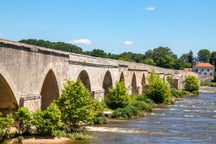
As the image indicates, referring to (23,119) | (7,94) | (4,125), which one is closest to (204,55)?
(7,94)

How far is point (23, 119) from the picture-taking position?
71.3ft

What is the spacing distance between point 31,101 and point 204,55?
540 feet

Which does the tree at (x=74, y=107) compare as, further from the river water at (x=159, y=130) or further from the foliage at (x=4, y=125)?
the foliage at (x=4, y=125)

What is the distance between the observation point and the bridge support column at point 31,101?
2320 centimetres

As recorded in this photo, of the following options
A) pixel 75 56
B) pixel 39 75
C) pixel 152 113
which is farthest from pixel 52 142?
pixel 152 113

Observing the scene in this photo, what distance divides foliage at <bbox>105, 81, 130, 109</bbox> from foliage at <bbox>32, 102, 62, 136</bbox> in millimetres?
16244

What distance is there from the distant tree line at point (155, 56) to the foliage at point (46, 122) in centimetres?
8874

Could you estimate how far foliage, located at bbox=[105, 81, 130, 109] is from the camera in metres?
38.7

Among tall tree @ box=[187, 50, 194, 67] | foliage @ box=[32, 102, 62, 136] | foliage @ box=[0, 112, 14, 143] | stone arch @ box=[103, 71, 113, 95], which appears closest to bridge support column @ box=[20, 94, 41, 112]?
foliage @ box=[32, 102, 62, 136]

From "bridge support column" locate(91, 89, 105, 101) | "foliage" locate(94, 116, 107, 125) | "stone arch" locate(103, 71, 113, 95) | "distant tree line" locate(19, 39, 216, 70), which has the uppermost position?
"distant tree line" locate(19, 39, 216, 70)

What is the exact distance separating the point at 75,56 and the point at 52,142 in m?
11.5

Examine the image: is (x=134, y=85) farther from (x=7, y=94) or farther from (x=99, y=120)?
(x=7, y=94)

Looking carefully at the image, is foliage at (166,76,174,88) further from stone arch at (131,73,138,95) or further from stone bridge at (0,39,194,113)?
stone bridge at (0,39,194,113)

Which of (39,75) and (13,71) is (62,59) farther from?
(13,71)
